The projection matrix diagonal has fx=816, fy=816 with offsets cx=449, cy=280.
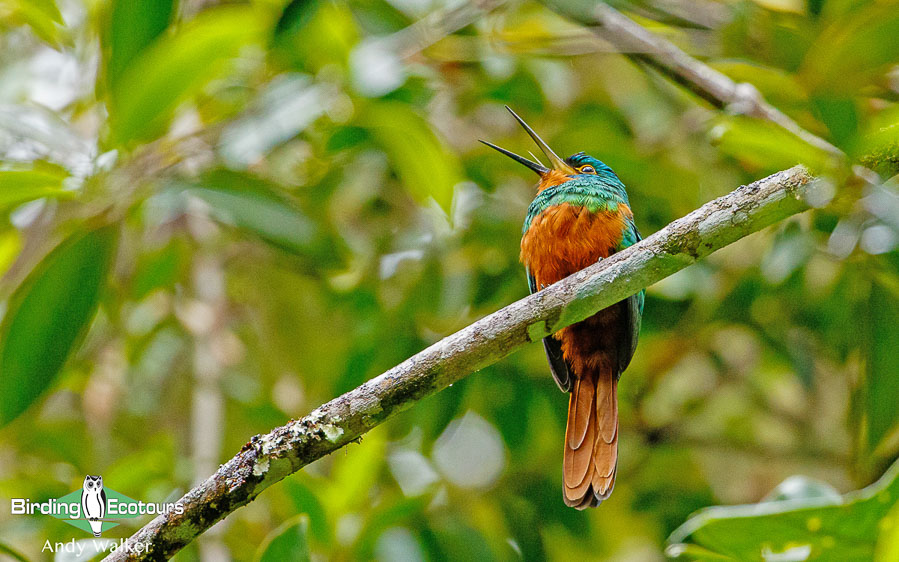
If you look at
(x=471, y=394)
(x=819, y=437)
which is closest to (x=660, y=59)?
(x=471, y=394)

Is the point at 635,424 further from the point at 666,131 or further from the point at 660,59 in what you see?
the point at 660,59

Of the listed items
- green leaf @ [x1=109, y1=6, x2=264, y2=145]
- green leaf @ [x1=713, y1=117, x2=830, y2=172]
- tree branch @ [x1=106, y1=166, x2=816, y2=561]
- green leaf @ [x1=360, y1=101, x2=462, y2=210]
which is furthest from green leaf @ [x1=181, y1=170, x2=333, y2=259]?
green leaf @ [x1=713, y1=117, x2=830, y2=172]

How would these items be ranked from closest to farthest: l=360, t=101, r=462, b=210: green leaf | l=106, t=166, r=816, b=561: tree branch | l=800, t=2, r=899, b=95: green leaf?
l=106, t=166, r=816, b=561: tree branch < l=800, t=2, r=899, b=95: green leaf < l=360, t=101, r=462, b=210: green leaf

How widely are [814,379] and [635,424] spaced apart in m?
0.62

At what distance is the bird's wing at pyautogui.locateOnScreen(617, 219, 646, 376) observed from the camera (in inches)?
74.2

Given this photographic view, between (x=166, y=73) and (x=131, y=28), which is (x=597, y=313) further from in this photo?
(x=131, y=28)

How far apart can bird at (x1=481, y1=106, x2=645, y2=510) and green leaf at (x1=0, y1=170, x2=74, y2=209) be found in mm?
919

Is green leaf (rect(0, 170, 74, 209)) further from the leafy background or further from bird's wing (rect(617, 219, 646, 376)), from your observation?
bird's wing (rect(617, 219, 646, 376))

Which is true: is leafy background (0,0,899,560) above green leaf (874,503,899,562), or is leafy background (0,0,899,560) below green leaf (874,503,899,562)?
above

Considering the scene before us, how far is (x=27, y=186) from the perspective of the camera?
1.59 meters

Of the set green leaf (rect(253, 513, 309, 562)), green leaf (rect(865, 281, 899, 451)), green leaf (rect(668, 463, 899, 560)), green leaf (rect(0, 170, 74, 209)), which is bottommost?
green leaf (rect(668, 463, 899, 560))

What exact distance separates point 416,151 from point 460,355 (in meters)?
0.83

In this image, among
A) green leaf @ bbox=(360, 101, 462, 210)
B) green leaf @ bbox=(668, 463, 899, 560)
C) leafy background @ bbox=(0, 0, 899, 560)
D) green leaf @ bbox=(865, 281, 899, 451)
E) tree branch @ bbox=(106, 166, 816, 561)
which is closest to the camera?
tree branch @ bbox=(106, 166, 816, 561)

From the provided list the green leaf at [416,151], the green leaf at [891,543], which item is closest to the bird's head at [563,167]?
the green leaf at [416,151]
